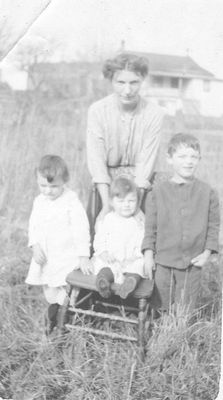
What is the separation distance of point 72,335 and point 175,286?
44 centimetres

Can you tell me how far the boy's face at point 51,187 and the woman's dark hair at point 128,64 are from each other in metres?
0.50

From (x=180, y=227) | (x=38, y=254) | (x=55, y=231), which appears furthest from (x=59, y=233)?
(x=180, y=227)

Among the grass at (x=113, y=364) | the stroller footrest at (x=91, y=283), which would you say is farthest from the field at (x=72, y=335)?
the stroller footrest at (x=91, y=283)

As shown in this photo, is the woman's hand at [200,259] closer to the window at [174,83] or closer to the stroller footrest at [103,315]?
the stroller footrest at [103,315]

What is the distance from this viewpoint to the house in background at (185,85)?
243cm

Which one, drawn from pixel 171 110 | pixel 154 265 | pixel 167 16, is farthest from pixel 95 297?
pixel 167 16

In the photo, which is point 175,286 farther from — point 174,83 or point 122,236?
point 174,83

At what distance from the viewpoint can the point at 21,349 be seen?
2.45 metres

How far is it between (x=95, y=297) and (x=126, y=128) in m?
0.71

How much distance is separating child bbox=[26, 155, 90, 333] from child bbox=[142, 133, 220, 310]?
0.30 metres

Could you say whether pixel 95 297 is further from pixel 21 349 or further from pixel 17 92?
pixel 17 92

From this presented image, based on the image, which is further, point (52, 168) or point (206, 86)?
point (52, 168)

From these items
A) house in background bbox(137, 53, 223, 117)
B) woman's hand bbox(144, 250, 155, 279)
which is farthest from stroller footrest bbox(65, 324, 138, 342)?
house in background bbox(137, 53, 223, 117)

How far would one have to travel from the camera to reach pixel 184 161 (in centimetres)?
243
